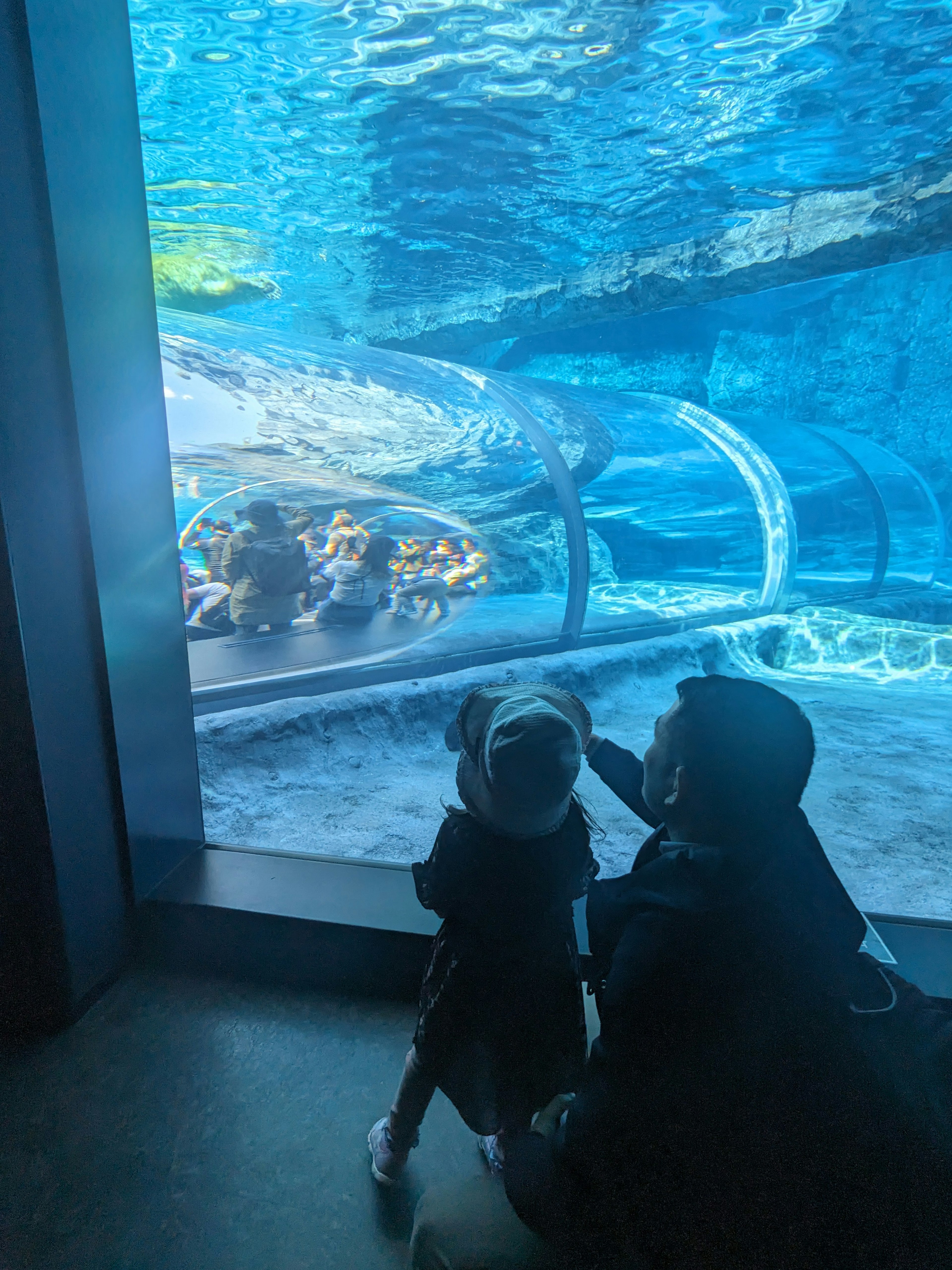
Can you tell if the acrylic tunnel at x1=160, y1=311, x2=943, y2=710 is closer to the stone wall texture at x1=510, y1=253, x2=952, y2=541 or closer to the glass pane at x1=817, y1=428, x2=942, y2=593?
the glass pane at x1=817, y1=428, x2=942, y2=593

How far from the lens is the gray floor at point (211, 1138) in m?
1.01

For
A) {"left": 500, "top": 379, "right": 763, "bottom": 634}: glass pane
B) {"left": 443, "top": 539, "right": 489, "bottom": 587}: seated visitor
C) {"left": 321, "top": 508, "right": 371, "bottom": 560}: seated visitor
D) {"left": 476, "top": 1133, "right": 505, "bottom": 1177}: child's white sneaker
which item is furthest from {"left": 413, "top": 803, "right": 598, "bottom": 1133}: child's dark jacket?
{"left": 500, "top": 379, "right": 763, "bottom": 634}: glass pane

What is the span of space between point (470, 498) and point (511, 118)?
162 inches

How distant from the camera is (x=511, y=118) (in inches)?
218

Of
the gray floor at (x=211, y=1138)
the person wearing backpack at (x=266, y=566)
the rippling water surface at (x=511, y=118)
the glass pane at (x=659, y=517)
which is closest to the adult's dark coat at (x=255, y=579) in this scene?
the person wearing backpack at (x=266, y=566)

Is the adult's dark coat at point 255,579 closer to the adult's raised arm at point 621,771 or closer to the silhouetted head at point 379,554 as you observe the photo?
the silhouetted head at point 379,554

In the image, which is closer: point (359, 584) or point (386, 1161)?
point (386, 1161)

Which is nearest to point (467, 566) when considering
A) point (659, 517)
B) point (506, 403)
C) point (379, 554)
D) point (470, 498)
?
point (470, 498)

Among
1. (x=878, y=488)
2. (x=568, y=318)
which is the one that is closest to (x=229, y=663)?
(x=878, y=488)

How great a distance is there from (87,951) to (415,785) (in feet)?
4.97

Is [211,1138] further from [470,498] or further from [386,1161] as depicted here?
[470,498]

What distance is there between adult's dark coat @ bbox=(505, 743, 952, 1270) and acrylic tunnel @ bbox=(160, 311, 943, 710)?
2264mm

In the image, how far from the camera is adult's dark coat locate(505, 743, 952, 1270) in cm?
62

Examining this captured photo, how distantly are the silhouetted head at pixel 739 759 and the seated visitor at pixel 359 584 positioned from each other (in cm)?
263
